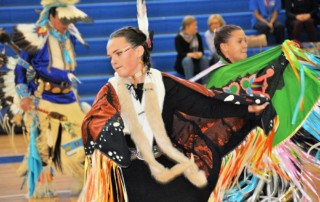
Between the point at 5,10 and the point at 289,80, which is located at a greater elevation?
the point at 289,80

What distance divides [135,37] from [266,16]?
6.24m

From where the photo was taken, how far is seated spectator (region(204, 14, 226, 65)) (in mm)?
8625

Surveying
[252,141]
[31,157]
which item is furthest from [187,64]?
[252,141]

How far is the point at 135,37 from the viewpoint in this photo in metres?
3.52

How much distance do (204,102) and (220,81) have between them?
1.00m

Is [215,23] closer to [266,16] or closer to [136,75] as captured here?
[266,16]

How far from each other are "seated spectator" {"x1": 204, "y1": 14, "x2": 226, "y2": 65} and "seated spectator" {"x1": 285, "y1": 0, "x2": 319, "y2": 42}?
3.69 ft

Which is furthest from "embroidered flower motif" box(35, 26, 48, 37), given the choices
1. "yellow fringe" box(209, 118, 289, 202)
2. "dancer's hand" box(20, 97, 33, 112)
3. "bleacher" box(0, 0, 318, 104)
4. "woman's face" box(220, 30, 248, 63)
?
"bleacher" box(0, 0, 318, 104)

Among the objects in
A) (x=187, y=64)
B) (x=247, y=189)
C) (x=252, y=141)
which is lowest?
(x=187, y=64)

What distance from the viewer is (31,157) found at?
18.4ft

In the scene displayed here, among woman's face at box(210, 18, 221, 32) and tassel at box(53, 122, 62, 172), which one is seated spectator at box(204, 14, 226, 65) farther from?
tassel at box(53, 122, 62, 172)

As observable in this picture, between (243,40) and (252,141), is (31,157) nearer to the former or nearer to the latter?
(243,40)

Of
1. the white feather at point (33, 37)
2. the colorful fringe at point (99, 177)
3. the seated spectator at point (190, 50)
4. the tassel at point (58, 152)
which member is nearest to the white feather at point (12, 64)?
the white feather at point (33, 37)

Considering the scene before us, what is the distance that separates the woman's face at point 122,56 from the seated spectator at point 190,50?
203 inches
